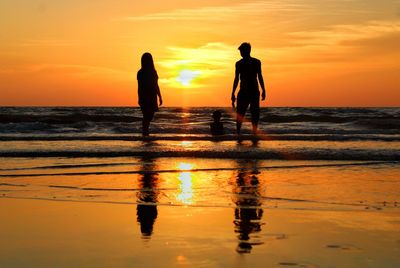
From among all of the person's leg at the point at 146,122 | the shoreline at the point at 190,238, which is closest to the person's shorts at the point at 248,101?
the person's leg at the point at 146,122

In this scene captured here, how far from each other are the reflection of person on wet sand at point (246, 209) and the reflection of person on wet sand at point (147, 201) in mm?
609

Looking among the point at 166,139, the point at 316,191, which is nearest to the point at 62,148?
the point at 166,139

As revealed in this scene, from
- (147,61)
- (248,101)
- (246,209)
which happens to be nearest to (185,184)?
(246,209)

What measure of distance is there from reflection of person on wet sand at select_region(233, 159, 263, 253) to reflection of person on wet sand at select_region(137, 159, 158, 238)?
24.0 inches

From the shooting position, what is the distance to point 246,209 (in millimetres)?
5281

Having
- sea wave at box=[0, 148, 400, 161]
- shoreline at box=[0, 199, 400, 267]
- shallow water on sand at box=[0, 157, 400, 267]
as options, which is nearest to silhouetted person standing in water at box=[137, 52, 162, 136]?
sea wave at box=[0, 148, 400, 161]

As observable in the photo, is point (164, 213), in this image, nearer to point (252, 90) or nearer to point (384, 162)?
point (384, 162)

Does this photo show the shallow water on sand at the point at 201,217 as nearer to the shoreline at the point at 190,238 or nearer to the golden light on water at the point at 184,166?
the shoreline at the point at 190,238

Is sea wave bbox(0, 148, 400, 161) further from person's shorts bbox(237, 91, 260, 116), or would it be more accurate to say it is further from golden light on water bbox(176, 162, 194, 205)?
person's shorts bbox(237, 91, 260, 116)

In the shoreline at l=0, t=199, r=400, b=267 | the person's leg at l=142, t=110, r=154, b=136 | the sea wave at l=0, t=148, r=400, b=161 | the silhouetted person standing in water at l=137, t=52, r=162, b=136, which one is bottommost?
the shoreline at l=0, t=199, r=400, b=267

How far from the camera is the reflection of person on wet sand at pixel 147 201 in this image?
456 cm

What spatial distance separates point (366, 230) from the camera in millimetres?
4328

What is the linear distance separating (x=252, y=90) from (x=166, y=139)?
7.52 ft

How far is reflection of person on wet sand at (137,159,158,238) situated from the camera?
4559mm
